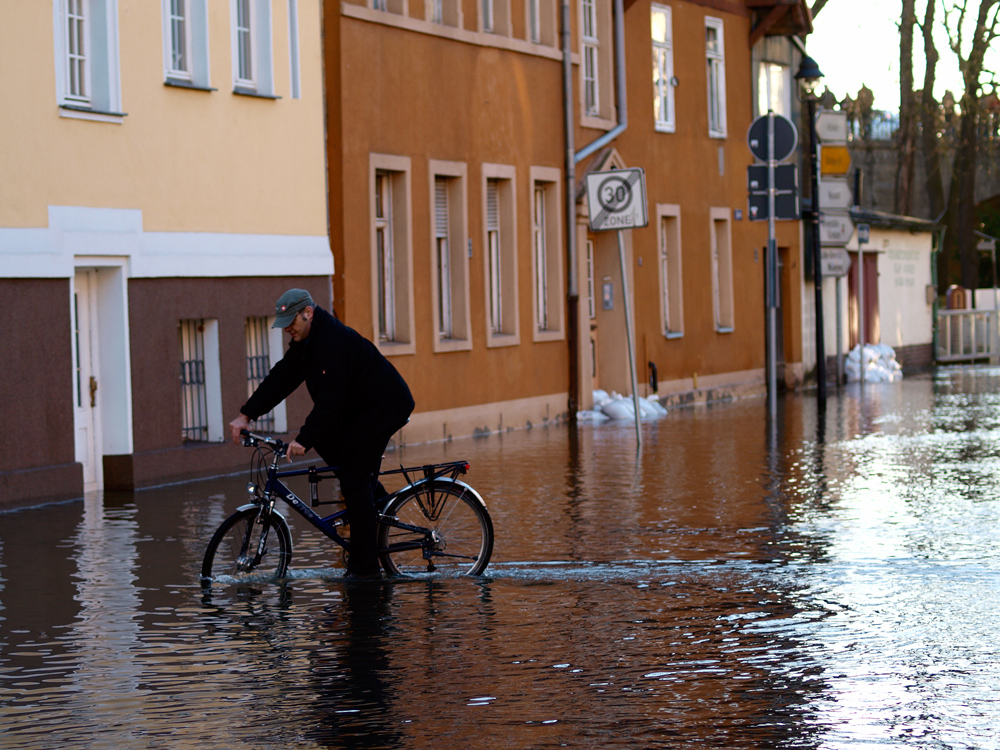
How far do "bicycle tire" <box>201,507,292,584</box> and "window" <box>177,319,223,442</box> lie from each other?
27.0 ft

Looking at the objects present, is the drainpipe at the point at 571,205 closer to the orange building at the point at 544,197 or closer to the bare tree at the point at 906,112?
the orange building at the point at 544,197

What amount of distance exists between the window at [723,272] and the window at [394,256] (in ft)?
40.7

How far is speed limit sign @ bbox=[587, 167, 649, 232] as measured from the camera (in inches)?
789

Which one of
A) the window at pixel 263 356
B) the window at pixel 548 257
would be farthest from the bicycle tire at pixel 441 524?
the window at pixel 548 257

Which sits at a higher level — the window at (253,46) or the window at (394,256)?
the window at (253,46)

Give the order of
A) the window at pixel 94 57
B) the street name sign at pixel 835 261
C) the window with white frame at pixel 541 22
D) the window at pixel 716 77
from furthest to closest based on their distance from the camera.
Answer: the window at pixel 716 77 < the street name sign at pixel 835 261 < the window with white frame at pixel 541 22 < the window at pixel 94 57

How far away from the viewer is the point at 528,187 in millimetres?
26078

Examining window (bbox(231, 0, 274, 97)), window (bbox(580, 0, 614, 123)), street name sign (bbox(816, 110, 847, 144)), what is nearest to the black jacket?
window (bbox(231, 0, 274, 97))

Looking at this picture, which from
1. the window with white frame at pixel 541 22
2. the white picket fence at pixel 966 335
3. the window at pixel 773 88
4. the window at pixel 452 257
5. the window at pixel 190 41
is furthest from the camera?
the white picket fence at pixel 966 335

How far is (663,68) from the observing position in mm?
31609

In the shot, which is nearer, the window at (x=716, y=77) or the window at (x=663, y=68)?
the window at (x=663, y=68)

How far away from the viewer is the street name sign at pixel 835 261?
2972 cm

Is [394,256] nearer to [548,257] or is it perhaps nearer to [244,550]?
[548,257]

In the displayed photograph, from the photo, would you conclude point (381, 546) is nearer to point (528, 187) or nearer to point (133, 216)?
point (133, 216)
